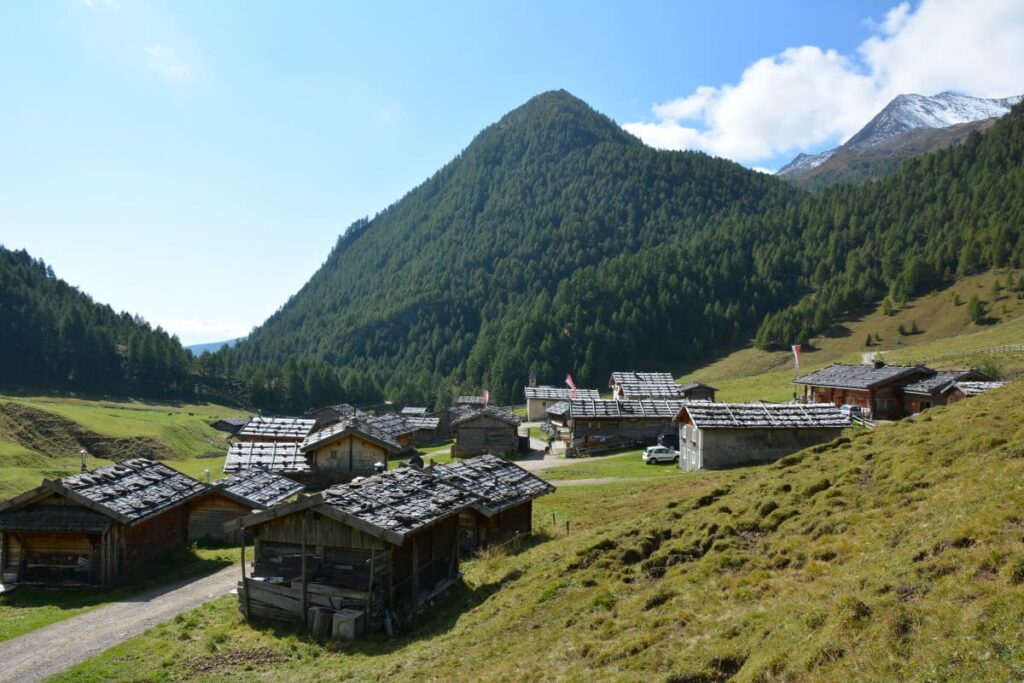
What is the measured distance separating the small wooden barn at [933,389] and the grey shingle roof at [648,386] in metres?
29.7

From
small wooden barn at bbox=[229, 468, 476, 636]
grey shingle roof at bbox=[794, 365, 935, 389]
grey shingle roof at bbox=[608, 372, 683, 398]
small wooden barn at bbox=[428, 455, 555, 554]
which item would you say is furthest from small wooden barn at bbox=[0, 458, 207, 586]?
grey shingle roof at bbox=[608, 372, 683, 398]

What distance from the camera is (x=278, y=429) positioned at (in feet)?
227

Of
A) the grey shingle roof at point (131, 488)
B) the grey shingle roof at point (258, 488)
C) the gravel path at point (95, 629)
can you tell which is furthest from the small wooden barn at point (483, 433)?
the gravel path at point (95, 629)

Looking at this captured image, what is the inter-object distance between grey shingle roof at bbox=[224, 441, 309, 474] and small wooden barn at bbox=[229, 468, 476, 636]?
89.2 feet

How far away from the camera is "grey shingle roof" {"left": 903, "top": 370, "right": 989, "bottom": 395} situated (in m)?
67.2

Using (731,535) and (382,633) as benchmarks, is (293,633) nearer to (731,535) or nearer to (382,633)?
(382,633)

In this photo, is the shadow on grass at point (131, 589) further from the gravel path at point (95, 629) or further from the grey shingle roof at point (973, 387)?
the grey shingle roof at point (973, 387)

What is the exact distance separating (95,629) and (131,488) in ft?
32.5

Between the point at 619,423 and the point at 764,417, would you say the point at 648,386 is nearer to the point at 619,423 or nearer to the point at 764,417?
the point at 619,423

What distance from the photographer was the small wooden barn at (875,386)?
72.4 metres

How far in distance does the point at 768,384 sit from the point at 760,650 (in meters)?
105

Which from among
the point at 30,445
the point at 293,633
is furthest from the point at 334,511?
the point at 30,445

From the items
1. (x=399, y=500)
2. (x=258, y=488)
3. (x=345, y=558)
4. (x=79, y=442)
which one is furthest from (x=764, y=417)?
→ (x=79, y=442)

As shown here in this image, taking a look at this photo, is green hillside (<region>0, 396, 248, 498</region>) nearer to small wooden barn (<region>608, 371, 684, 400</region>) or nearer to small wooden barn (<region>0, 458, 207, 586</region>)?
small wooden barn (<region>0, 458, 207, 586</region>)
